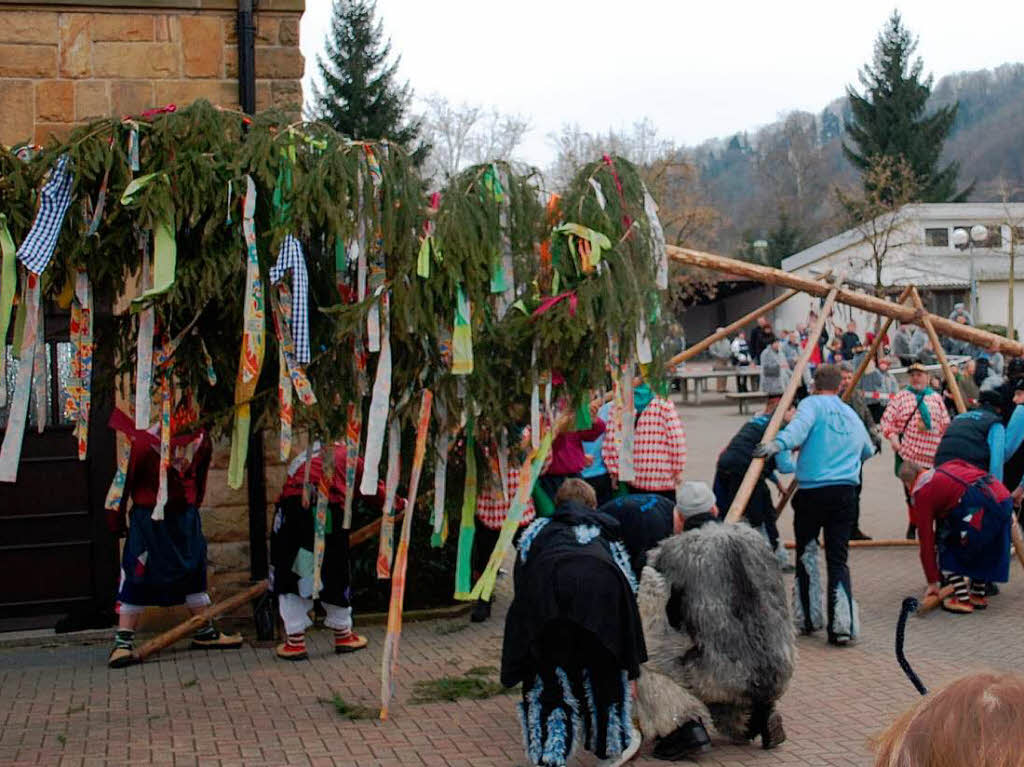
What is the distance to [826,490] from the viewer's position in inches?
352

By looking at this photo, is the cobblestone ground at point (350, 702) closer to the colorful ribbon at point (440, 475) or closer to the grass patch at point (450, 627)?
the grass patch at point (450, 627)

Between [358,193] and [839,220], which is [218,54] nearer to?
[358,193]

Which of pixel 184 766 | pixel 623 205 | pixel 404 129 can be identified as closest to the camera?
pixel 184 766

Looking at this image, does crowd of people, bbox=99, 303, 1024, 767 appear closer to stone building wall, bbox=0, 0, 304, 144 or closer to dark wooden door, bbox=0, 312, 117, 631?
dark wooden door, bbox=0, 312, 117, 631

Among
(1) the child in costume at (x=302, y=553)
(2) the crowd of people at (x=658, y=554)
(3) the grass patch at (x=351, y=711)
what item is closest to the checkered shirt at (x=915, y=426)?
(2) the crowd of people at (x=658, y=554)

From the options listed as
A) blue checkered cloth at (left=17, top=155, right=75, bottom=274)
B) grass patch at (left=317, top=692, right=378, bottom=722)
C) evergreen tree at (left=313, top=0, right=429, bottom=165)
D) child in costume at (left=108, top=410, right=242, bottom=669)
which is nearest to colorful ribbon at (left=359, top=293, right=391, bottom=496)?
grass patch at (left=317, top=692, right=378, bottom=722)

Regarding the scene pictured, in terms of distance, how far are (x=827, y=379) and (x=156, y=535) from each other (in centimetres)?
473

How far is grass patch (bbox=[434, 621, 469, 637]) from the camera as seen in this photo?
31.4 feet

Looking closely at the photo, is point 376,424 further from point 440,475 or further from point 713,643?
point 713,643

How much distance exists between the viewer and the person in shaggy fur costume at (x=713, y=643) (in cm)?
647

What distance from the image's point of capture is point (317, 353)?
6969 mm

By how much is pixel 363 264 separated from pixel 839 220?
162 ft

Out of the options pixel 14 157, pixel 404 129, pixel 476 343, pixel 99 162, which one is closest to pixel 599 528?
pixel 476 343

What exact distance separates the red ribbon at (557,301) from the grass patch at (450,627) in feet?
11.8
